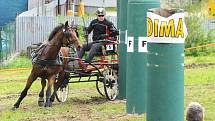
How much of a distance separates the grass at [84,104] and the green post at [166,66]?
443cm

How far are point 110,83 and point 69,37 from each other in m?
2.03

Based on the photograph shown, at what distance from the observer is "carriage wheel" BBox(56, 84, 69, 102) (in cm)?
1619

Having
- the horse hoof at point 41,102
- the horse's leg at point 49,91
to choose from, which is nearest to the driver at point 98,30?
the horse's leg at point 49,91

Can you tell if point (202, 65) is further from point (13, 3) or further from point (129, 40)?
point (13, 3)

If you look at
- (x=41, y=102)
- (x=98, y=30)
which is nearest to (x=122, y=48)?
(x=98, y=30)

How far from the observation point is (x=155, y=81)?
23.8ft

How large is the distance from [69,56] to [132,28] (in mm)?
3652

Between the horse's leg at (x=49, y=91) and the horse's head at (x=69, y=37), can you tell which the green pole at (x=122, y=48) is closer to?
the horse's head at (x=69, y=37)

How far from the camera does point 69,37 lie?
14.5 meters

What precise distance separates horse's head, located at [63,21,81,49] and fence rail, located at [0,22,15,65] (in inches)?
616

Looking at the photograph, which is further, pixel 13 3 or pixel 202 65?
pixel 13 3

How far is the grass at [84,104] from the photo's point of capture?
12742 mm

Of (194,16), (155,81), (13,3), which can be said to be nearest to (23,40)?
(13,3)

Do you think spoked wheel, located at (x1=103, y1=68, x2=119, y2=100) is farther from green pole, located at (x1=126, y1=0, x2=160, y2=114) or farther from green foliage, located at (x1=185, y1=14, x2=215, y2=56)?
green foliage, located at (x1=185, y1=14, x2=215, y2=56)
